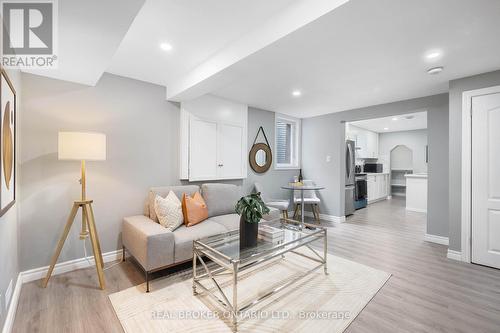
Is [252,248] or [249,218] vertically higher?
[249,218]

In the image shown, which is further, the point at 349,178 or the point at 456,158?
the point at 349,178

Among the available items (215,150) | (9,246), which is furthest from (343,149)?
(9,246)

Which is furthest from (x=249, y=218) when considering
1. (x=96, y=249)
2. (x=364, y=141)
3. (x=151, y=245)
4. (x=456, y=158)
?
(x=364, y=141)

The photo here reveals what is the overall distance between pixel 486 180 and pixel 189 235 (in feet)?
12.0

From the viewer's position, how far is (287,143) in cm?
542

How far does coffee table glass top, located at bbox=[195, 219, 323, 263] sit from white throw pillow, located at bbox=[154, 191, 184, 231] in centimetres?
56

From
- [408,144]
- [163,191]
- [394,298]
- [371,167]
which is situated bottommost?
[394,298]

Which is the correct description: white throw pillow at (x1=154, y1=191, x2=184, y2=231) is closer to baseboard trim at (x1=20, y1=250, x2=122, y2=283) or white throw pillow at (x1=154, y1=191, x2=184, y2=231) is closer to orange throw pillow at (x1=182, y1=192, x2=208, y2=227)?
orange throw pillow at (x1=182, y1=192, x2=208, y2=227)

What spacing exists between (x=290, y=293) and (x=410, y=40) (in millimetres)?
2615

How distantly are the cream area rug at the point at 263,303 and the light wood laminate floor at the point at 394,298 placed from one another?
12 cm

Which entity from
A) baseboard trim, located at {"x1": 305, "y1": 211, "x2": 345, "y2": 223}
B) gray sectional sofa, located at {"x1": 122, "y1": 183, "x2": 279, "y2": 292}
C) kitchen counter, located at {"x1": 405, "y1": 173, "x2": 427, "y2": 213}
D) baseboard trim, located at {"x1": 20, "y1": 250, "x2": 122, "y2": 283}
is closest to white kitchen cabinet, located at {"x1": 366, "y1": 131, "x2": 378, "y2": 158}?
kitchen counter, located at {"x1": 405, "y1": 173, "x2": 427, "y2": 213}

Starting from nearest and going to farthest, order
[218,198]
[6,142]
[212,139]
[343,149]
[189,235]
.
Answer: [6,142] < [189,235] < [218,198] < [212,139] < [343,149]

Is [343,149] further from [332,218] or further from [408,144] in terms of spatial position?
[408,144]

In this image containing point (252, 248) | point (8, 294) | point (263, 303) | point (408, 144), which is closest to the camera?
point (8, 294)
